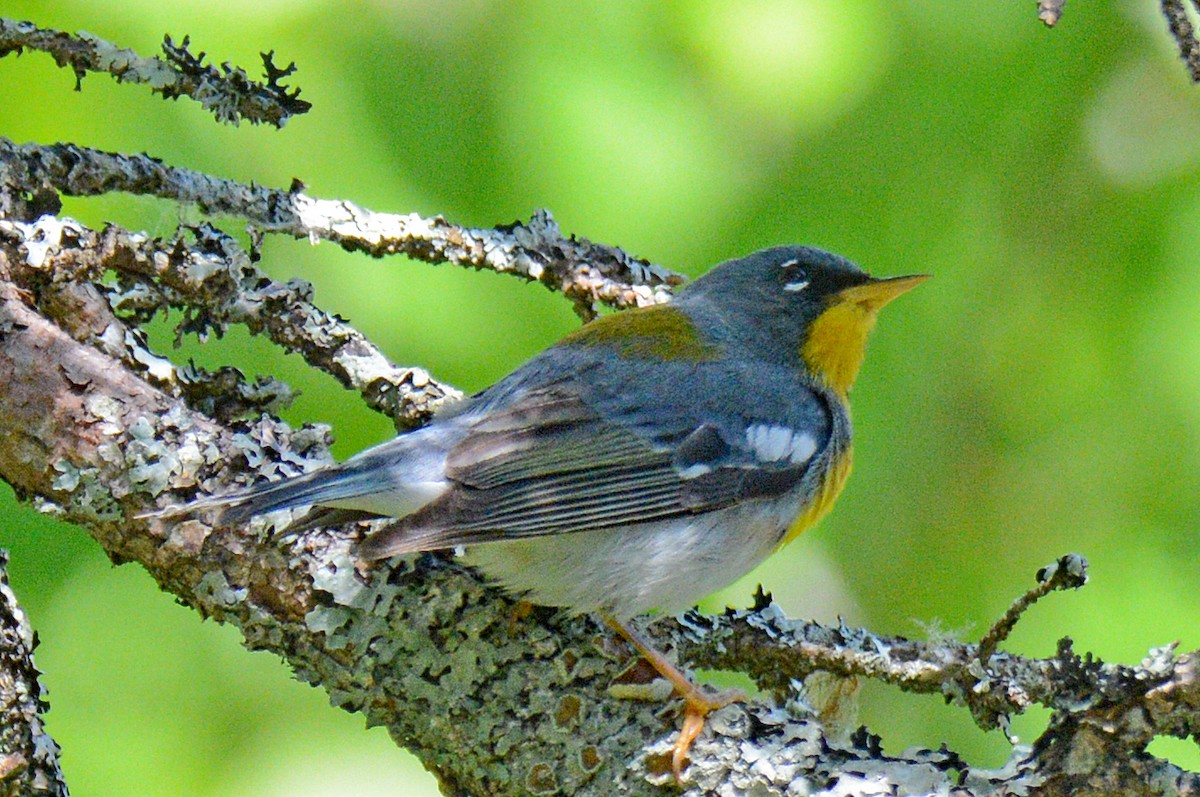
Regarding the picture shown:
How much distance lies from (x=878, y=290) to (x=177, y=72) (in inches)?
76.8

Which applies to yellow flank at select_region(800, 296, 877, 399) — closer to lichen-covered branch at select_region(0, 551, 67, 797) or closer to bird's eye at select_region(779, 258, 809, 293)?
bird's eye at select_region(779, 258, 809, 293)

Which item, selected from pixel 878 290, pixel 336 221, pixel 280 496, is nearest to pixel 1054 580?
pixel 280 496

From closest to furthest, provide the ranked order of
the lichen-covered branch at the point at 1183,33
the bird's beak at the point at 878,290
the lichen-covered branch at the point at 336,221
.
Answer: the lichen-covered branch at the point at 1183,33, the lichen-covered branch at the point at 336,221, the bird's beak at the point at 878,290

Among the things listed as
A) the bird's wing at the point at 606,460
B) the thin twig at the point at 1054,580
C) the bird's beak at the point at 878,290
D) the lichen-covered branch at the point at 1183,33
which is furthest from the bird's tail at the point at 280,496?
the lichen-covered branch at the point at 1183,33

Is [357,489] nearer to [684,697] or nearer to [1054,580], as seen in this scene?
[684,697]

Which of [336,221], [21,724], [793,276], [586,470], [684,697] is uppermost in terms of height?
[793,276]

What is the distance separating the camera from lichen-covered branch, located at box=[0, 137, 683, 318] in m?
2.72

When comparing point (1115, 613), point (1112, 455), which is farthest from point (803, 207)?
point (1115, 613)

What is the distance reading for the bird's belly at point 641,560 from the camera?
2738 mm

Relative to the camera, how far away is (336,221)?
2.88 meters

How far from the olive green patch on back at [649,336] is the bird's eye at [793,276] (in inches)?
16.1

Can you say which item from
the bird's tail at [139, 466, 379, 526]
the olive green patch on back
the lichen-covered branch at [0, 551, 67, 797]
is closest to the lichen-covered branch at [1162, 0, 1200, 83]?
the bird's tail at [139, 466, 379, 526]

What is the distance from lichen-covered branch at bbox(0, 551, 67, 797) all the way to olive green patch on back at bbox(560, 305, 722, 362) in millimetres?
1544

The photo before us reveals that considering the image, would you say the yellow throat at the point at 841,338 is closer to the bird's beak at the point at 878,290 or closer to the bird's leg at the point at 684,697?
the bird's beak at the point at 878,290
